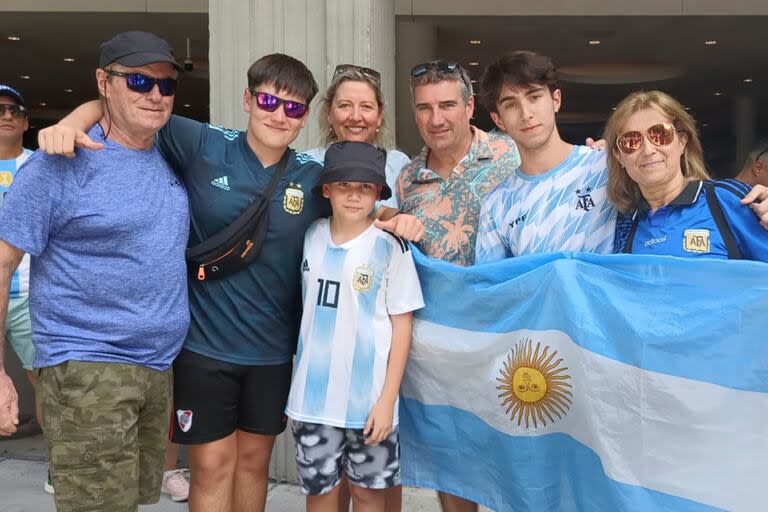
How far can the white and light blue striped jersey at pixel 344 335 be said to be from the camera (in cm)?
277

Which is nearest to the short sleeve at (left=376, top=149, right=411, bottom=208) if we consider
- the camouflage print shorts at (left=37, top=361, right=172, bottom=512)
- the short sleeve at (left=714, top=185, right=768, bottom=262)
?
the camouflage print shorts at (left=37, top=361, right=172, bottom=512)

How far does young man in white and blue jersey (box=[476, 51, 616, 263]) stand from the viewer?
2.70 meters

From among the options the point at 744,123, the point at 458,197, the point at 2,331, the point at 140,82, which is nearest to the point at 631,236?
the point at 458,197

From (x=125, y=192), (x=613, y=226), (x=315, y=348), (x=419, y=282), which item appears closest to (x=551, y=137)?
(x=613, y=226)

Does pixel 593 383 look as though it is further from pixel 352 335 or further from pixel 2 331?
pixel 2 331

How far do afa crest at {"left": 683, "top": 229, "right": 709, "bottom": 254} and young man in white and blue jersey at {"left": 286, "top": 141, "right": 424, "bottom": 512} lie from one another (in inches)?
37.3

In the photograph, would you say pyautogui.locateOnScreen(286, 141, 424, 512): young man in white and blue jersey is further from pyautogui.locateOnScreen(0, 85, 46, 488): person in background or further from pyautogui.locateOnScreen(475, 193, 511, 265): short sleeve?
pyautogui.locateOnScreen(0, 85, 46, 488): person in background

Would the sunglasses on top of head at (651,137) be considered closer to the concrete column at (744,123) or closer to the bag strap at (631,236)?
the bag strap at (631,236)

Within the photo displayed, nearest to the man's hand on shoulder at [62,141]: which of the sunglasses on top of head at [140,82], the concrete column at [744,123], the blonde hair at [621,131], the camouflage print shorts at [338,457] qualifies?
the sunglasses on top of head at [140,82]

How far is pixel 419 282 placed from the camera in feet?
9.72

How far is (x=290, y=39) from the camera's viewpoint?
14.8 feet

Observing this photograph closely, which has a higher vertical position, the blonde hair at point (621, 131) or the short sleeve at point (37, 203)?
the blonde hair at point (621, 131)

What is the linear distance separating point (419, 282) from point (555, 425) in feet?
2.38

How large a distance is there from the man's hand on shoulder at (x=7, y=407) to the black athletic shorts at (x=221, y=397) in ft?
1.91
